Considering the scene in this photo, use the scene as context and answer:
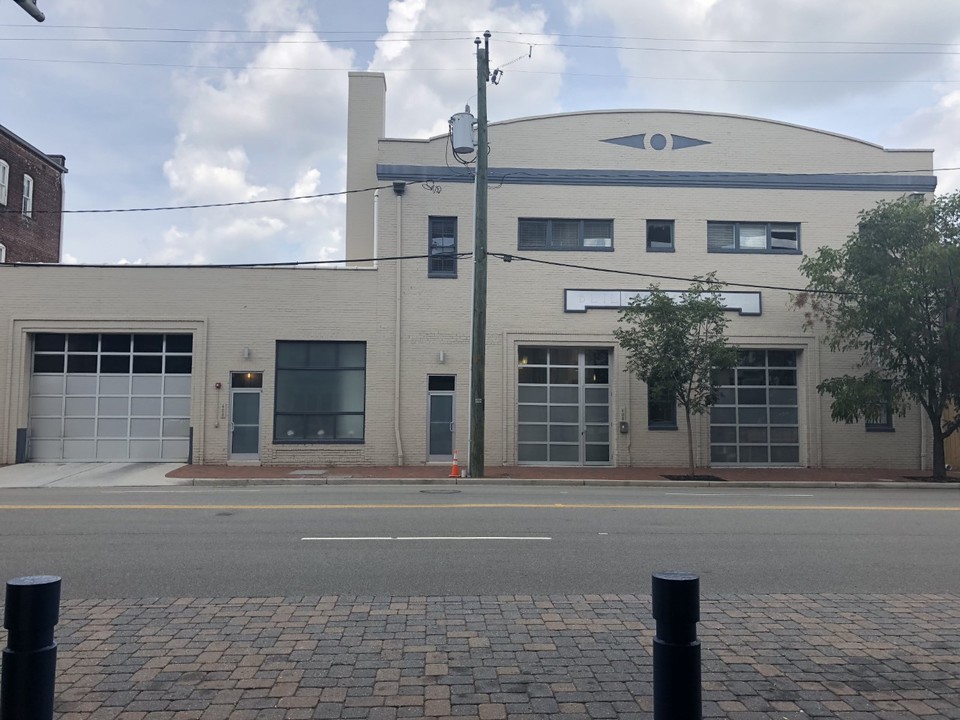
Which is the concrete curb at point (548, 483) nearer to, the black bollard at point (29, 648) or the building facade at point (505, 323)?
the building facade at point (505, 323)

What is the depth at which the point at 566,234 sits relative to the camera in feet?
73.4

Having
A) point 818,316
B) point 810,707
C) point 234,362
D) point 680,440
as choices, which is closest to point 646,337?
point 680,440

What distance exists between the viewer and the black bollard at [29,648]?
304 centimetres

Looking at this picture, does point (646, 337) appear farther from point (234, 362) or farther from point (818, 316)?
point (234, 362)

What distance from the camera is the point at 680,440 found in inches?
863

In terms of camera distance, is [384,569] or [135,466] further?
[135,466]

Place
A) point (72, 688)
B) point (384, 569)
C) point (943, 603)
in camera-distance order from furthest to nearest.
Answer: point (384, 569) → point (943, 603) → point (72, 688)

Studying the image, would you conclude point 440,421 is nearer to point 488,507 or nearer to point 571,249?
point 571,249

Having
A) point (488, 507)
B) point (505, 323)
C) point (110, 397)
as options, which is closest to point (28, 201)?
point (110, 397)

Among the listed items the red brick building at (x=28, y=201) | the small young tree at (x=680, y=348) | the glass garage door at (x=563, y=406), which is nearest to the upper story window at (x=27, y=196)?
the red brick building at (x=28, y=201)

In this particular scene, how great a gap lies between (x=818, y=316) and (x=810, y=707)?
747 inches

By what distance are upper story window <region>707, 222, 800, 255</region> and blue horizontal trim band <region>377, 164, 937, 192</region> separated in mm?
1084

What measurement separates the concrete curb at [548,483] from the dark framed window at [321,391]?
12.0ft

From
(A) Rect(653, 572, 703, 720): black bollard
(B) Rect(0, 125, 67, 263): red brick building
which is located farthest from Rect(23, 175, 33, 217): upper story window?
(A) Rect(653, 572, 703, 720): black bollard
